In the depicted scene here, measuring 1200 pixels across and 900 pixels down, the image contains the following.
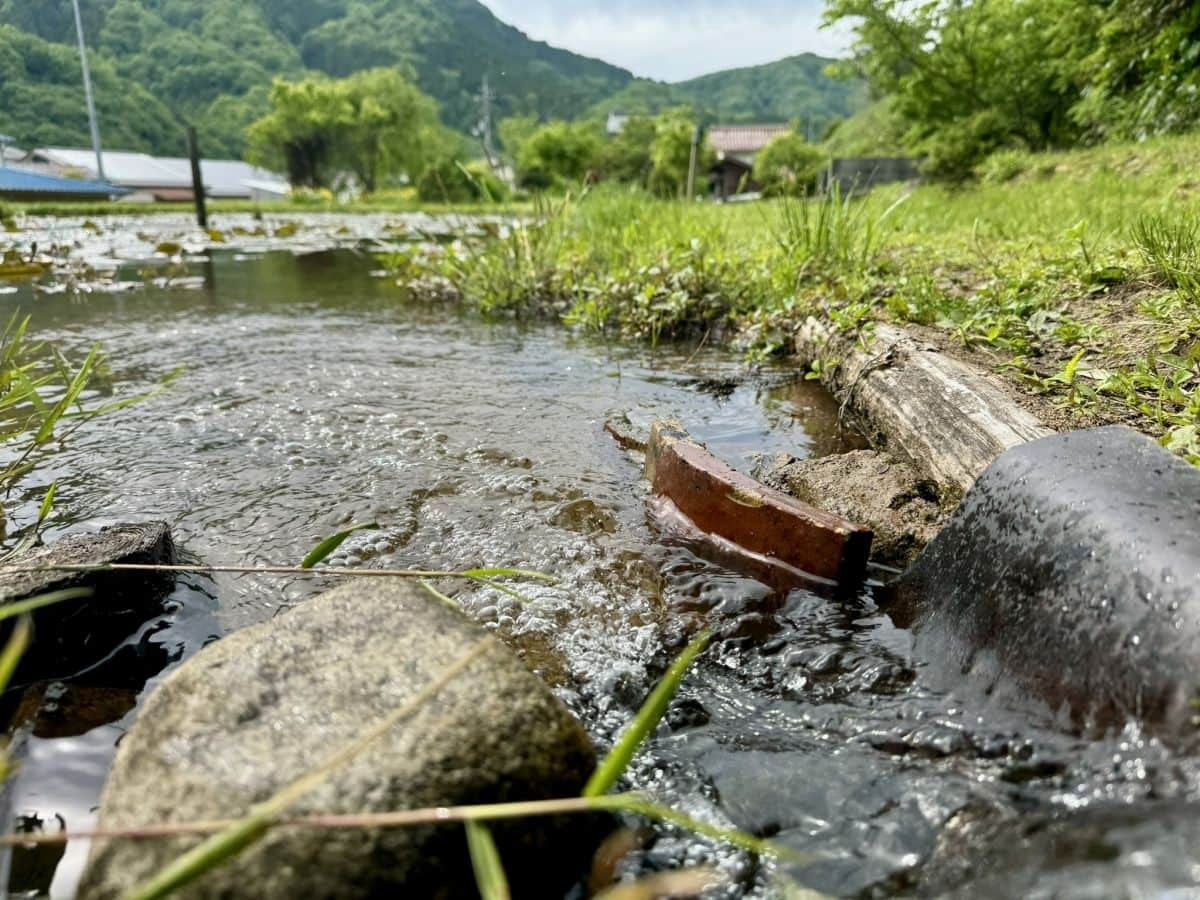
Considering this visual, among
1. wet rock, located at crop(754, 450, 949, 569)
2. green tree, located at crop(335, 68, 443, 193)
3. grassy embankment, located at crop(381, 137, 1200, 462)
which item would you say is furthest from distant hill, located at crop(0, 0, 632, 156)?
green tree, located at crop(335, 68, 443, 193)

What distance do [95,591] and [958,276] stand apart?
15.1ft

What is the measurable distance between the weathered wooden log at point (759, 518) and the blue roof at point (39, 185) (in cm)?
2836

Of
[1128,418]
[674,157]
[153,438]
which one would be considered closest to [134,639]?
[153,438]

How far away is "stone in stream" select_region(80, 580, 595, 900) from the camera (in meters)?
0.96

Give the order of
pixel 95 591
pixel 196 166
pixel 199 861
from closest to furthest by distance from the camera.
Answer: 1. pixel 199 861
2. pixel 95 591
3. pixel 196 166

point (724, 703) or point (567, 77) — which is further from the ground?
point (567, 77)

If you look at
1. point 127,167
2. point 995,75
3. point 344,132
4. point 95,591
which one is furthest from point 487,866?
point 127,167

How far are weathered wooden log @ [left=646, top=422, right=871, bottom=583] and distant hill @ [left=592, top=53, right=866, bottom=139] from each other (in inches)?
5763

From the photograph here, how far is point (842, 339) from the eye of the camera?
388 cm

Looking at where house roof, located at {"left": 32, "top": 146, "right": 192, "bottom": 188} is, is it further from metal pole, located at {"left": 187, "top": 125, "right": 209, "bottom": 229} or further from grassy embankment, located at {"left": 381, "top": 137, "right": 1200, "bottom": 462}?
grassy embankment, located at {"left": 381, "top": 137, "right": 1200, "bottom": 462}

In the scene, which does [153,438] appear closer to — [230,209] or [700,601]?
[700,601]

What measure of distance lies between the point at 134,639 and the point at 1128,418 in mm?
2977

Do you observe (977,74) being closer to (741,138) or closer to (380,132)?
(380,132)

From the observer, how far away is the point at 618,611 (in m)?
2.06
